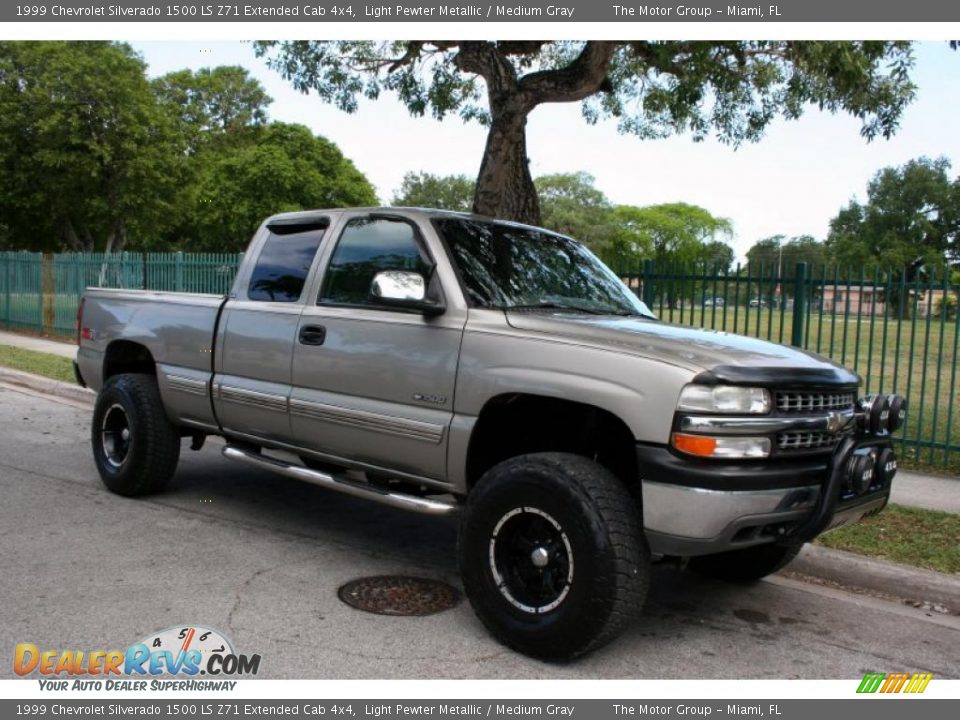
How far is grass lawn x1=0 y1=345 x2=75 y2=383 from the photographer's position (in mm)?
12914

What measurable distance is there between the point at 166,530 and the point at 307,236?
2076mm

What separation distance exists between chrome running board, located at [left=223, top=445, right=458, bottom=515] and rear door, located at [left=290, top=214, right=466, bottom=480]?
0.14 meters

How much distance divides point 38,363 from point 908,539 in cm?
1300

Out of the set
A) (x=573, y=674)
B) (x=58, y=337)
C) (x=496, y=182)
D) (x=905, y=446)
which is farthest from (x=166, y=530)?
(x=58, y=337)

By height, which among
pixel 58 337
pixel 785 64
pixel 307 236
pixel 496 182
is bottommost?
pixel 58 337

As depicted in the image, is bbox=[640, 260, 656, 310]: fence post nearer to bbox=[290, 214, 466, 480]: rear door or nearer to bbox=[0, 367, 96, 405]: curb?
bbox=[290, 214, 466, 480]: rear door

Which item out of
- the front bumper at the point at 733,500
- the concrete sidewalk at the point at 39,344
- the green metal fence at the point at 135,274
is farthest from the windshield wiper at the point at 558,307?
the concrete sidewalk at the point at 39,344

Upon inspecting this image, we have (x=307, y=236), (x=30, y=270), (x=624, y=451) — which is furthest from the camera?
(x=30, y=270)

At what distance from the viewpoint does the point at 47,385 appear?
39.8 ft

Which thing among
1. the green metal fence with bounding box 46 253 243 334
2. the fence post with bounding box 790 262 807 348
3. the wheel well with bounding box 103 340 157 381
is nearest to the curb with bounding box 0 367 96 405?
the green metal fence with bounding box 46 253 243 334

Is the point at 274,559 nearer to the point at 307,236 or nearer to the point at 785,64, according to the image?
the point at 307,236

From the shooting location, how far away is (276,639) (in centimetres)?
398

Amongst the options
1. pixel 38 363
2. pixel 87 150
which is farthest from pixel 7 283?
pixel 87 150

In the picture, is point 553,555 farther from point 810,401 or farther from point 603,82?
point 603,82
